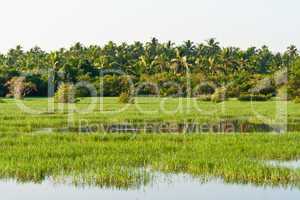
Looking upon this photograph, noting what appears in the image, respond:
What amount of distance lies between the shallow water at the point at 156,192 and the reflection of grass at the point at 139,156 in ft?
1.14

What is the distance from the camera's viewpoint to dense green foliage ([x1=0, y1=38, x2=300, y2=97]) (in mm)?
53906

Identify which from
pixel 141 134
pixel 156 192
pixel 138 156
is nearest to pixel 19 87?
pixel 141 134

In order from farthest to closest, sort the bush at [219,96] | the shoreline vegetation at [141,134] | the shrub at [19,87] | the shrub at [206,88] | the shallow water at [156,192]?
1. the shrub at [206,88]
2. the shrub at [19,87]
3. the bush at [219,96]
4. the shoreline vegetation at [141,134]
5. the shallow water at [156,192]

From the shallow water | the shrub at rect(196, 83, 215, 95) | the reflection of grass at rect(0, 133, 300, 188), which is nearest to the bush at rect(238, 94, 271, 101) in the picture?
the shrub at rect(196, 83, 215, 95)

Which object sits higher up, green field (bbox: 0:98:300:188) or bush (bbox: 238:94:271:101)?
bush (bbox: 238:94:271:101)

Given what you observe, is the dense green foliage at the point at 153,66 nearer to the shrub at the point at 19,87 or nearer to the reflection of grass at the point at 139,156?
the shrub at the point at 19,87

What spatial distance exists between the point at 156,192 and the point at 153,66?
5400 centimetres

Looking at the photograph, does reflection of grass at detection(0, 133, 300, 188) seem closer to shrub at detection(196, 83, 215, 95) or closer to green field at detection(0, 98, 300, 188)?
green field at detection(0, 98, 300, 188)

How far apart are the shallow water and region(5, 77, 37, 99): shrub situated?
39246 millimetres

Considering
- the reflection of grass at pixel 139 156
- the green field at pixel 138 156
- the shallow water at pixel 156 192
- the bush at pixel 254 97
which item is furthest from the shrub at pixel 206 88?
the shallow water at pixel 156 192

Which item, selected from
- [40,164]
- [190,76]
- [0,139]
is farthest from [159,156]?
[190,76]

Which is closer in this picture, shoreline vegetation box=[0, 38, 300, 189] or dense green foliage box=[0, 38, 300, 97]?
shoreline vegetation box=[0, 38, 300, 189]

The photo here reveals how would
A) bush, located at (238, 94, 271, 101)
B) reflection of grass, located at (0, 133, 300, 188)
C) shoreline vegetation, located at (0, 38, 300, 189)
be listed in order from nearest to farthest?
reflection of grass, located at (0, 133, 300, 188)
shoreline vegetation, located at (0, 38, 300, 189)
bush, located at (238, 94, 271, 101)

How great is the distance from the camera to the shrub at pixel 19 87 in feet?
163
